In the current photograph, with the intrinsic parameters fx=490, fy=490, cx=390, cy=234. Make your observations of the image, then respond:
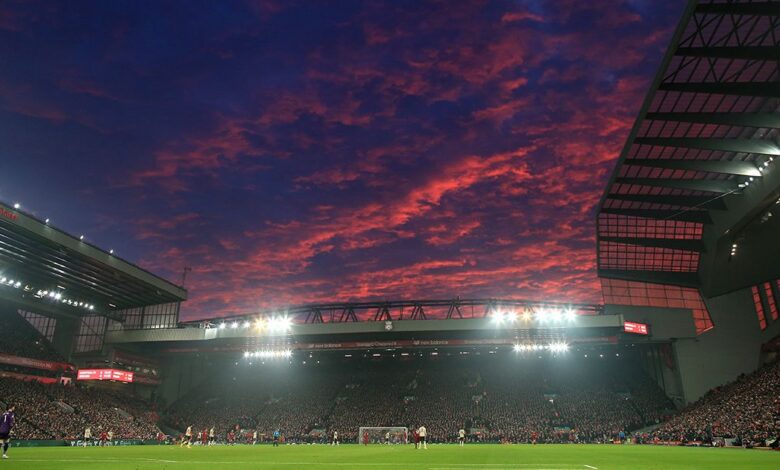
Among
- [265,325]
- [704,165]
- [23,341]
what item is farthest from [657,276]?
[23,341]

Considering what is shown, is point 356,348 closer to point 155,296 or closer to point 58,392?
point 155,296

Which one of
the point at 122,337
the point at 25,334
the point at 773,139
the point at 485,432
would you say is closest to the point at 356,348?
the point at 485,432

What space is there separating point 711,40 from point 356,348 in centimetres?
5898

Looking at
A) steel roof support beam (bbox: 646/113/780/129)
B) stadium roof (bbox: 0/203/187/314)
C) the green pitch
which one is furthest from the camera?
stadium roof (bbox: 0/203/187/314)

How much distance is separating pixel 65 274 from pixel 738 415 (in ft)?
237

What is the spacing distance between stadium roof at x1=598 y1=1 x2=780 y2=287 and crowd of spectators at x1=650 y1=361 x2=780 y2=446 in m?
15.6

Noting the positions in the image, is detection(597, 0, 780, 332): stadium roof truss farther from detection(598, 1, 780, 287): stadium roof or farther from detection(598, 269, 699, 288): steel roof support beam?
detection(598, 269, 699, 288): steel roof support beam

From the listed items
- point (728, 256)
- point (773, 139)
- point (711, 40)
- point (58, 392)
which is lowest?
point (58, 392)

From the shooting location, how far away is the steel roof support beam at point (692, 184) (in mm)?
43969

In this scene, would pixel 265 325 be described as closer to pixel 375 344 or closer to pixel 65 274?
pixel 375 344

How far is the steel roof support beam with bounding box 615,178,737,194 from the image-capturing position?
44.0m

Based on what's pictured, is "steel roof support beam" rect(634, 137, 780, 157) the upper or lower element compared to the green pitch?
upper

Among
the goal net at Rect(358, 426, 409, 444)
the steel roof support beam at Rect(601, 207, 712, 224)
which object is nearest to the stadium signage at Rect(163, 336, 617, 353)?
the goal net at Rect(358, 426, 409, 444)

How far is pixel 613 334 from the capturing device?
67.8 m
